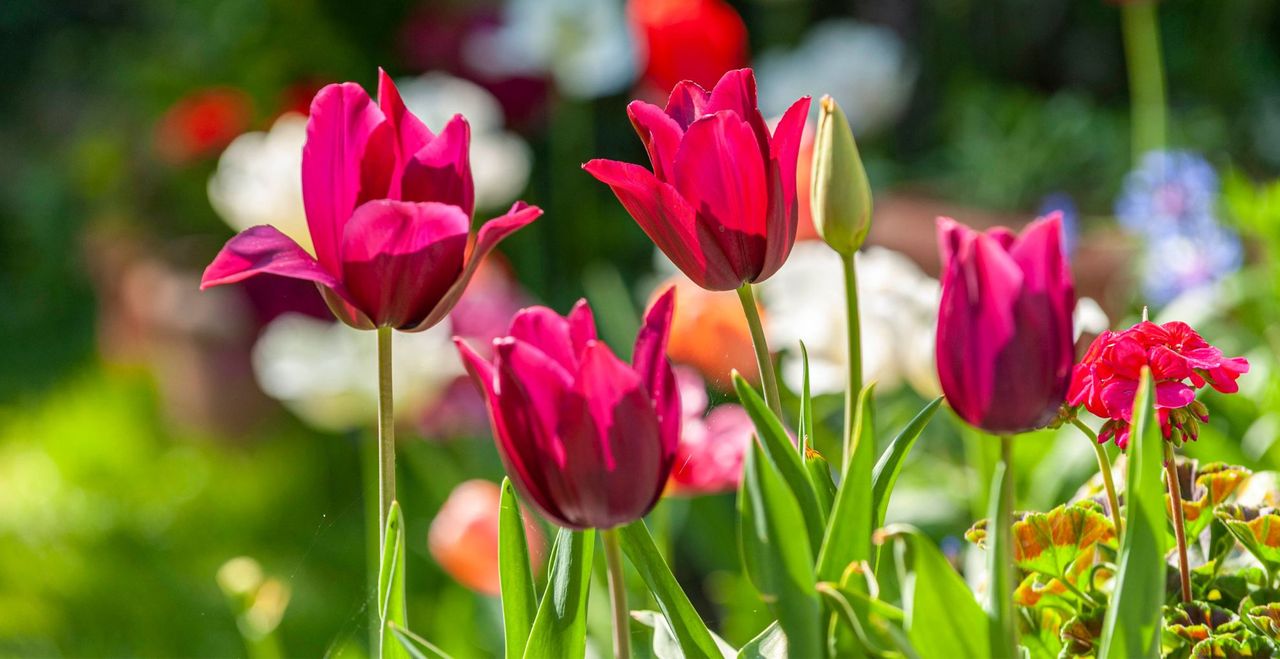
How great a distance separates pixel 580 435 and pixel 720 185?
0.27 ft

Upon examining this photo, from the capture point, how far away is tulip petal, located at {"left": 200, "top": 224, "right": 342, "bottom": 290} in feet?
1.12

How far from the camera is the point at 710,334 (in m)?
0.73

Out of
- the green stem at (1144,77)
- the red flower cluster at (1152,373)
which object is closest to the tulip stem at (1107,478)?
the red flower cluster at (1152,373)

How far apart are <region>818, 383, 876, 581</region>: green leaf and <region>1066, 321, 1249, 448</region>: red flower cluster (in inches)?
2.8

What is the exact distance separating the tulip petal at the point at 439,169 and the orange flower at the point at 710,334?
293mm

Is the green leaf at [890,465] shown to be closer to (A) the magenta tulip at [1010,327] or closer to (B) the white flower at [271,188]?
(A) the magenta tulip at [1010,327]

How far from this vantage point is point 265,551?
1.65 m

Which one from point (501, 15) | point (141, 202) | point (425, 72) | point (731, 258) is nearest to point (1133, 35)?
point (501, 15)

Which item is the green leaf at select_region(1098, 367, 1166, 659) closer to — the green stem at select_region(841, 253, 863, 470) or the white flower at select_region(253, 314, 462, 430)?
the green stem at select_region(841, 253, 863, 470)

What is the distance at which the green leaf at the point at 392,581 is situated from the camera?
0.34 meters

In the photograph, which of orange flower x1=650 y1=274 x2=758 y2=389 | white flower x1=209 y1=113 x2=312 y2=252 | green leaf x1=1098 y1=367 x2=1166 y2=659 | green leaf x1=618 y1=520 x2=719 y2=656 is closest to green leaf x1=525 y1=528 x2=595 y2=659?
green leaf x1=618 y1=520 x2=719 y2=656

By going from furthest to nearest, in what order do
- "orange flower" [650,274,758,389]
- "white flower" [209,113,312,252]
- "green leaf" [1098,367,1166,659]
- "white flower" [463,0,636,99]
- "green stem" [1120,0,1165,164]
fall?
"white flower" [463,0,636,99] → "green stem" [1120,0,1165,164] → "white flower" [209,113,312,252] → "orange flower" [650,274,758,389] → "green leaf" [1098,367,1166,659]

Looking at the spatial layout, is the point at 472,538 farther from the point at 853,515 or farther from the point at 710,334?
the point at 853,515

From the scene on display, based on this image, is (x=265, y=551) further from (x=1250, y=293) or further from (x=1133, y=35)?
(x=1133, y=35)
